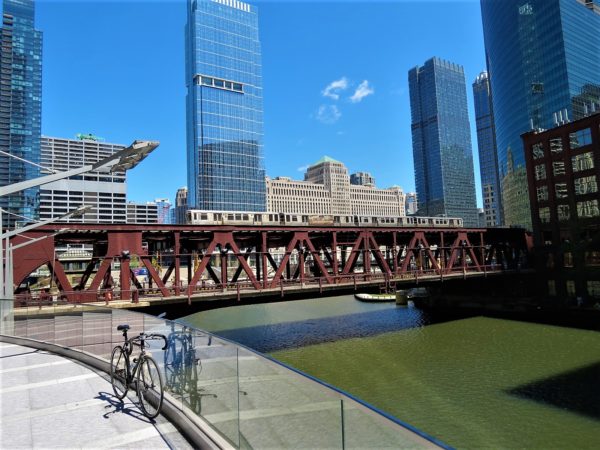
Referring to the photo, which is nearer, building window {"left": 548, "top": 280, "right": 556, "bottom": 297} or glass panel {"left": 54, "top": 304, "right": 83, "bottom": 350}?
glass panel {"left": 54, "top": 304, "right": 83, "bottom": 350}

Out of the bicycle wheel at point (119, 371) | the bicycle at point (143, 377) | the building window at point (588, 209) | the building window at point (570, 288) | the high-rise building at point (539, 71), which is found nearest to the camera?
the bicycle at point (143, 377)

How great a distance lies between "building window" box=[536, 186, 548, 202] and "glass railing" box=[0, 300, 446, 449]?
6294 cm

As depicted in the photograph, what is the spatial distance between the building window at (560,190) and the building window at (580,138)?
17.8ft

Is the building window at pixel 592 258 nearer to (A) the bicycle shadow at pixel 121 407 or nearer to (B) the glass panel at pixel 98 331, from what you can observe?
(B) the glass panel at pixel 98 331

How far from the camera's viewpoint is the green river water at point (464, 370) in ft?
56.9

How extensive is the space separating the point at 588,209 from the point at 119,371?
60.7 m

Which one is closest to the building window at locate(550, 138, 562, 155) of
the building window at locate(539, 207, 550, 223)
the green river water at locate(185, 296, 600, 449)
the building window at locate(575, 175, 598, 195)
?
the building window at locate(575, 175, 598, 195)

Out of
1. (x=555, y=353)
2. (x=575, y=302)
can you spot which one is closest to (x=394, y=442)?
(x=555, y=353)

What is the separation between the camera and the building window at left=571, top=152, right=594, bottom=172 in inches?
2077

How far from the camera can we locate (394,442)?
3.19 m

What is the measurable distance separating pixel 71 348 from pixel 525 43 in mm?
148040

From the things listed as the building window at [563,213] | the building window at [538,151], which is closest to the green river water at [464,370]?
the building window at [563,213]

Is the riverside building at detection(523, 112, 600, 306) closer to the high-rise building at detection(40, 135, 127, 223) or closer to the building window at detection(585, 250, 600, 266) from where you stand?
the building window at detection(585, 250, 600, 266)

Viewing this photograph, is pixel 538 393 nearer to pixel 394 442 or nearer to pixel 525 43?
pixel 394 442
